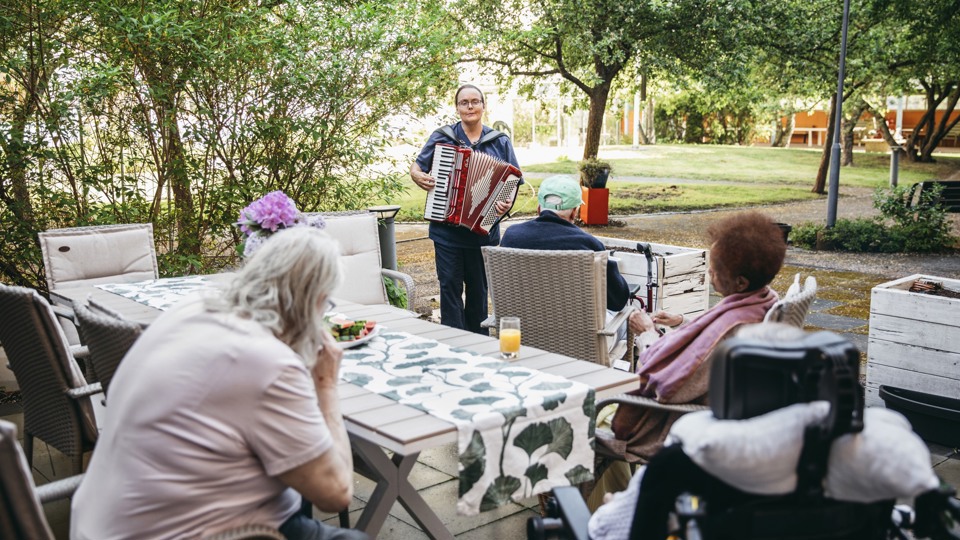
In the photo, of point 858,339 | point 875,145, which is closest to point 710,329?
point 858,339

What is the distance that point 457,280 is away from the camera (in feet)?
17.4

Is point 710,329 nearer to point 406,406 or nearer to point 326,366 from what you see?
point 406,406

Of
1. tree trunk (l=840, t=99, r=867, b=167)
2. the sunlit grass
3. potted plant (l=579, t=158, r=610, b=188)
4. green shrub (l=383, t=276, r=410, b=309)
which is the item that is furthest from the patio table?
tree trunk (l=840, t=99, r=867, b=167)

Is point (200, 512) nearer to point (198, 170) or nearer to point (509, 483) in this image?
point (509, 483)

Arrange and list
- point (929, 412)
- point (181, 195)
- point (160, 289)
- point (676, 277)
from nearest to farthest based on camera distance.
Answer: point (929, 412) < point (160, 289) < point (676, 277) < point (181, 195)

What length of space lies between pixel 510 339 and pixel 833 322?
4691mm

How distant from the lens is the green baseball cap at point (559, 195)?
4.21 m

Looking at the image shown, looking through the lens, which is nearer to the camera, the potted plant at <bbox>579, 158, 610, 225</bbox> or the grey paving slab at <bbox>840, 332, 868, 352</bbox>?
the grey paving slab at <bbox>840, 332, 868, 352</bbox>

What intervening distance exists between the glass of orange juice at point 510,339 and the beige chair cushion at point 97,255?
275 cm

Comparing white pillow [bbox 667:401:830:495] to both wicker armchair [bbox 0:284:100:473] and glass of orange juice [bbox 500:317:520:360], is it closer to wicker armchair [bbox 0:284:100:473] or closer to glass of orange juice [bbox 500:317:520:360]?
glass of orange juice [bbox 500:317:520:360]

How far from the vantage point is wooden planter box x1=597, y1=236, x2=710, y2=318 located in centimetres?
456

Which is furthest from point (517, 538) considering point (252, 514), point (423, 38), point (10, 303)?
point (423, 38)

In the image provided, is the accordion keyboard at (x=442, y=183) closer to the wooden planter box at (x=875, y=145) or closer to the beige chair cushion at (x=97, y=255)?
the beige chair cushion at (x=97, y=255)

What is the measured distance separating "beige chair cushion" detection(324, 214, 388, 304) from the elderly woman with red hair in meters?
2.43
